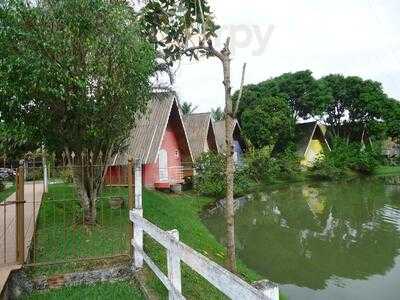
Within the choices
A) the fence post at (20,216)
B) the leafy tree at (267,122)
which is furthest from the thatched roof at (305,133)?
the fence post at (20,216)

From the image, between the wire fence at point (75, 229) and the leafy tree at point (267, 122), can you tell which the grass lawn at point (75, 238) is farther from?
the leafy tree at point (267, 122)

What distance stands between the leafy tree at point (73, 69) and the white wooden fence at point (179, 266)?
1935 mm

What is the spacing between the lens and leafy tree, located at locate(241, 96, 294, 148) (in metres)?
34.1

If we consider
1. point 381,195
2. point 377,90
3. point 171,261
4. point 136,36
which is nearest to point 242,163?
point 381,195

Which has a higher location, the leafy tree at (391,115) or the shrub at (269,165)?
the leafy tree at (391,115)

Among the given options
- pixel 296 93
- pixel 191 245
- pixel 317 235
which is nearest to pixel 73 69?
pixel 191 245

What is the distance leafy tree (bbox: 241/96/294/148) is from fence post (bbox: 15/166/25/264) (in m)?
28.3

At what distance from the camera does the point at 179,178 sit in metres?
23.6

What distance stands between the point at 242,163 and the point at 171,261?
24.9 m

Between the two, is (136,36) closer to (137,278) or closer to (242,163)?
(137,278)

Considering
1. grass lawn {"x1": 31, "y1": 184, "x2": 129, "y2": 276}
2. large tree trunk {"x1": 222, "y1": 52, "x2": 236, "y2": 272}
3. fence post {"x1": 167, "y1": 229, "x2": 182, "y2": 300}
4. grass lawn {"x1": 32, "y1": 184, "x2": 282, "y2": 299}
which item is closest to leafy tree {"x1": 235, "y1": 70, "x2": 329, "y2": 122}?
grass lawn {"x1": 32, "y1": 184, "x2": 282, "y2": 299}

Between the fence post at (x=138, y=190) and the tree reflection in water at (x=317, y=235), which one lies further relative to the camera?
the tree reflection in water at (x=317, y=235)

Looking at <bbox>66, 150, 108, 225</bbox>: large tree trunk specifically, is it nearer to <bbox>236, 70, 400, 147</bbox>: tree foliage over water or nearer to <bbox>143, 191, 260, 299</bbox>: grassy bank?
<bbox>143, 191, 260, 299</bbox>: grassy bank

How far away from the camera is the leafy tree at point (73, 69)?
26.1 ft
